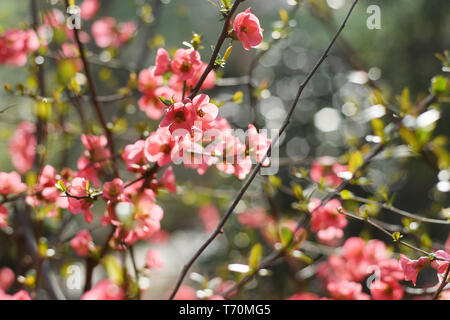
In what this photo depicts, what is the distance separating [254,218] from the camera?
1536 millimetres

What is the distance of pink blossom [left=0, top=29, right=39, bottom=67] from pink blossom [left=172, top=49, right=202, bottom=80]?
1.56 feet

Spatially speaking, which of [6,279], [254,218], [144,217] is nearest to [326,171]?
[254,218]

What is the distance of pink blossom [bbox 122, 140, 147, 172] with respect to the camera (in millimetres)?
652

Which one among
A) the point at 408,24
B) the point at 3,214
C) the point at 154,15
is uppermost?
the point at 408,24

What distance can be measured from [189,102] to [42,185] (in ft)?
1.24

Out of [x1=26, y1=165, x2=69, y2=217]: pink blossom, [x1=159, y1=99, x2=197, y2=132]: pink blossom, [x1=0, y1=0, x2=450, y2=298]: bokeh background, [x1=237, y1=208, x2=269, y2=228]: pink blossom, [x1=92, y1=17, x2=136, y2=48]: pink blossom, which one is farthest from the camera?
[x1=0, y1=0, x2=450, y2=298]: bokeh background

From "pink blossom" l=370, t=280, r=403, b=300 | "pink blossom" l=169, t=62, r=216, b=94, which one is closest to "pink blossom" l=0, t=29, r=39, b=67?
"pink blossom" l=169, t=62, r=216, b=94

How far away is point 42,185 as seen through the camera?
0.76 meters

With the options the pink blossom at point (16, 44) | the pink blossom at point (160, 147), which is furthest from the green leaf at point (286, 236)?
the pink blossom at point (16, 44)

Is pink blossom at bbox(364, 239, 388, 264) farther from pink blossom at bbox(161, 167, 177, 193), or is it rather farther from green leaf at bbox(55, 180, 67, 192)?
green leaf at bbox(55, 180, 67, 192)

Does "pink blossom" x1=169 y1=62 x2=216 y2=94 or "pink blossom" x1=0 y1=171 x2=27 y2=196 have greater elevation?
"pink blossom" x1=169 y1=62 x2=216 y2=94

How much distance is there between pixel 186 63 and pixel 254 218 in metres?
0.97
